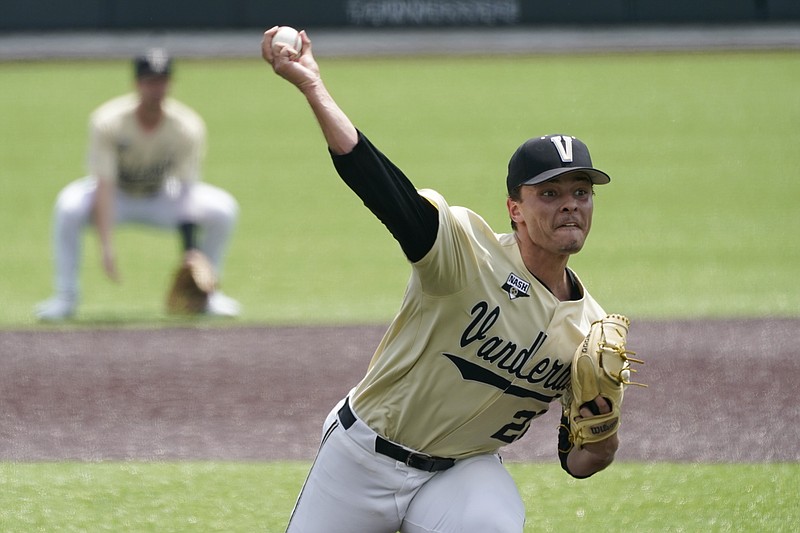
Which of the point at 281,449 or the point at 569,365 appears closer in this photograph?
the point at 569,365

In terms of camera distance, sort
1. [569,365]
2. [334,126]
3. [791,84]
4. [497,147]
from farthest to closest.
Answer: [791,84] < [497,147] < [569,365] < [334,126]

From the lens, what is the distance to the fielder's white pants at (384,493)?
353 cm

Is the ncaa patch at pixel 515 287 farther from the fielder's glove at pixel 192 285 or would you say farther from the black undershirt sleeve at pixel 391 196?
the fielder's glove at pixel 192 285

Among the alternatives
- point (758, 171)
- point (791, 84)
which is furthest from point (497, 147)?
point (791, 84)

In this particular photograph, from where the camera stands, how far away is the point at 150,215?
9.23 metres

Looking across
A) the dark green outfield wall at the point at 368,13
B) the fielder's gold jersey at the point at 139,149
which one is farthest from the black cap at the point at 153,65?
the dark green outfield wall at the point at 368,13

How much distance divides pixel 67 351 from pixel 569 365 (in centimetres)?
504

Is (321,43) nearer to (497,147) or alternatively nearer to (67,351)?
(497,147)

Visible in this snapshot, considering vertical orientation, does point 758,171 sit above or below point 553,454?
below

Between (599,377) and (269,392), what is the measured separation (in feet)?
12.7

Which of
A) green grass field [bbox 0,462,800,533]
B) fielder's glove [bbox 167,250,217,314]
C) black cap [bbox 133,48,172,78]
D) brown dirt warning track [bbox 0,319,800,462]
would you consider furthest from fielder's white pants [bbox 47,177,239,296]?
green grass field [bbox 0,462,800,533]

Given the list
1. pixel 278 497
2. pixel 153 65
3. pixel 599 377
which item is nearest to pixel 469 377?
pixel 599 377

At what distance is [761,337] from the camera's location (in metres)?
8.32

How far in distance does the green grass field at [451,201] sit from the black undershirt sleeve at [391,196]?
2053mm
